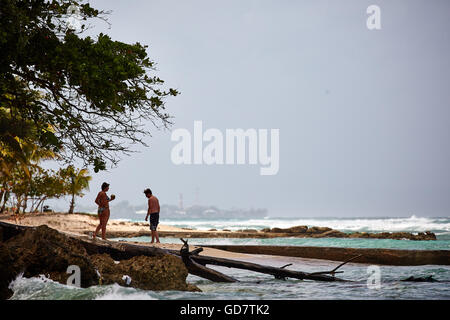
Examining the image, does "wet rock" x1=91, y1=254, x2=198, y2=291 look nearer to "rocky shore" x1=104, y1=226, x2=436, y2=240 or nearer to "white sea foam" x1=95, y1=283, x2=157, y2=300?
"white sea foam" x1=95, y1=283, x2=157, y2=300

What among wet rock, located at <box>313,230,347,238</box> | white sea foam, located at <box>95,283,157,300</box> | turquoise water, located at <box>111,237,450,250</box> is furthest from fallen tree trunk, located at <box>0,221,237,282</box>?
wet rock, located at <box>313,230,347,238</box>

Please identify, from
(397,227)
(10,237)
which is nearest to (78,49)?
(10,237)

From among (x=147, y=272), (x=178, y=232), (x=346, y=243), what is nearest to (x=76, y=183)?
(x=178, y=232)

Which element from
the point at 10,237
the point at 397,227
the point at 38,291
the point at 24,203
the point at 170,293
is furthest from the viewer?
the point at 397,227

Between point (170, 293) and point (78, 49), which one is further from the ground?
point (78, 49)

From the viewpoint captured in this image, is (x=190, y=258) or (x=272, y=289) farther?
(x=190, y=258)

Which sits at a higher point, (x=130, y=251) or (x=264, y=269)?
(x=130, y=251)

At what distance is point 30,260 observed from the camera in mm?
7379

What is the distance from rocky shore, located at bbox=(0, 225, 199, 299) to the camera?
7.21m

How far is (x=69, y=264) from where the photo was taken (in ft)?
24.5

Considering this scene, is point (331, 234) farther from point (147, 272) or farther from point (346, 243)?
point (147, 272)

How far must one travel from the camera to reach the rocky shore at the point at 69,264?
721 centimetres

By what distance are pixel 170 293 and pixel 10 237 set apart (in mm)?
3467
